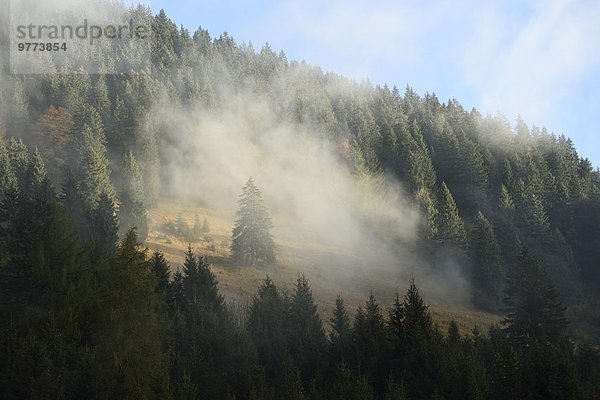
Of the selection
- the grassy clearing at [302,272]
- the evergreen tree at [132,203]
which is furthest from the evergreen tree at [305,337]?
the evergreen tree at [132,203]

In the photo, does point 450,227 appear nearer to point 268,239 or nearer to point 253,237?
point 268,239

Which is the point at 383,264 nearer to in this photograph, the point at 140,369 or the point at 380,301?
the point at 380,301

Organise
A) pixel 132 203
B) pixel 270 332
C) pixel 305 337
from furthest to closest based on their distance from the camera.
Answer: pixel 132 203, pixel 270 332, pixel 305 337

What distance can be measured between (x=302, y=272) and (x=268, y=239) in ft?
22.8

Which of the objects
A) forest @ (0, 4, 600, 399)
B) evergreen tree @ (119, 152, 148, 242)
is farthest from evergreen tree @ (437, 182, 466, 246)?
evergreen tree @ (119, 152, 148, 242)

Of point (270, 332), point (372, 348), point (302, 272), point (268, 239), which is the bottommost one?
point (270, 332)

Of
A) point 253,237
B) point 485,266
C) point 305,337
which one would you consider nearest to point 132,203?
point 253,237

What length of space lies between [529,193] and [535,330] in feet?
172

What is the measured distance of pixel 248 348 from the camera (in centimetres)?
2877

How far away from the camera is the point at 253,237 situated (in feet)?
206

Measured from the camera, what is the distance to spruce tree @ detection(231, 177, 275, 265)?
62625 millimetres

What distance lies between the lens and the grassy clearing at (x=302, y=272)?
55438mm

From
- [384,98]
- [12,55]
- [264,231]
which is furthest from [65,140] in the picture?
[384,98]

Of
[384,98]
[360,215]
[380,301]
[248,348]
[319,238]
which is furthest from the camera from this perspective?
[384,98]
